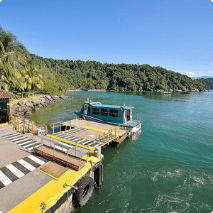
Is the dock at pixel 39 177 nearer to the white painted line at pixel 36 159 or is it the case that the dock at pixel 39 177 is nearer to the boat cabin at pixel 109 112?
the white painted line at pixel 36 159

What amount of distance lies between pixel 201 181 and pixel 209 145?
33.3 ft

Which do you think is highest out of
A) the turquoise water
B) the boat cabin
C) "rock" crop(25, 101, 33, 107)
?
the boat cabin

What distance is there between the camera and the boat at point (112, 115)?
2209cm

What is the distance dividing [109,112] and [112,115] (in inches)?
31.2

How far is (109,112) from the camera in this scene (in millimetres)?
23594

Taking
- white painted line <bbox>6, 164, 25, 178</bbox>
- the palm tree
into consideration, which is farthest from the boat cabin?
the palm tree

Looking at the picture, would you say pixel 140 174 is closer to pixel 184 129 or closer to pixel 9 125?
pixel 9 125

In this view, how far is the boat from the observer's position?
870 inches

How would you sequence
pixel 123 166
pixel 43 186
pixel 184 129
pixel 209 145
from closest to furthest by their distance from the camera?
pixel 43 186, pixel 123 166, pixel 209 145, pixel 184 129

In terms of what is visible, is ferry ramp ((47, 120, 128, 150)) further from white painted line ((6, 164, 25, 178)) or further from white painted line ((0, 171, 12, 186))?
white painted line ((0, 171, 12, 186))

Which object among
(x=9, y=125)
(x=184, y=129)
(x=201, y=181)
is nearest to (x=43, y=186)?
(x=9, y=125)

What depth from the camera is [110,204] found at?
980cm

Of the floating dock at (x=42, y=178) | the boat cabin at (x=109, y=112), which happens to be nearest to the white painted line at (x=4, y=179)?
the floating dock at (x=42, y=178)

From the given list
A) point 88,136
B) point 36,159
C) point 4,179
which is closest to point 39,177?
point 4,179
